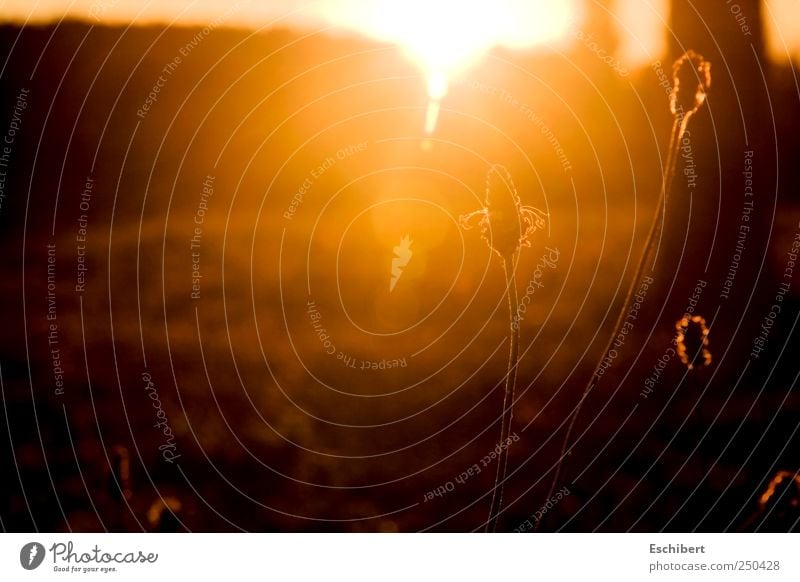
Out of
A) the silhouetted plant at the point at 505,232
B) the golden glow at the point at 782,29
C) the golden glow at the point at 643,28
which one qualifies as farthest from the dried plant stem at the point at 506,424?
the golden glow at the point at 782,29

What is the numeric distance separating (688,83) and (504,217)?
38cm

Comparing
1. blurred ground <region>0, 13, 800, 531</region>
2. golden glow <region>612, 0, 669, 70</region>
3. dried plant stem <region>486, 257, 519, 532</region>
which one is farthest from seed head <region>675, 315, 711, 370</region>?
golden glow <region>612, 0, 669, 70</region>

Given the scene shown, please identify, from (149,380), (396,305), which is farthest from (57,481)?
(396,305)

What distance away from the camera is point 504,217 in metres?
0.87

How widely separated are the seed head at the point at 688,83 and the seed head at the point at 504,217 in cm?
25

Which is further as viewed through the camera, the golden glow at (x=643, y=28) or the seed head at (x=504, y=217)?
the golden glow at (x=643, y=28)

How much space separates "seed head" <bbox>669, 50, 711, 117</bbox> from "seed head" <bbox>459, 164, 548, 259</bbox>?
0.25 metres

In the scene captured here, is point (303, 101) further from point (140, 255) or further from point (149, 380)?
point (149, 380)

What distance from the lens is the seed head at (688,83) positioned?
39.4 inches

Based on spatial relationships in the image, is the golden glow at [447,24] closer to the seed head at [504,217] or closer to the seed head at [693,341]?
the seed head at [504,217]

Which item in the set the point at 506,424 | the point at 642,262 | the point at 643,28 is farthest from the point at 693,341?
the point at 643,28

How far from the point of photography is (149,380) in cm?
105

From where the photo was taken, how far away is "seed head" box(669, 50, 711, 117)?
3.29 feet

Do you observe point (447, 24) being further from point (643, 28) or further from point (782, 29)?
point (782, 29)
